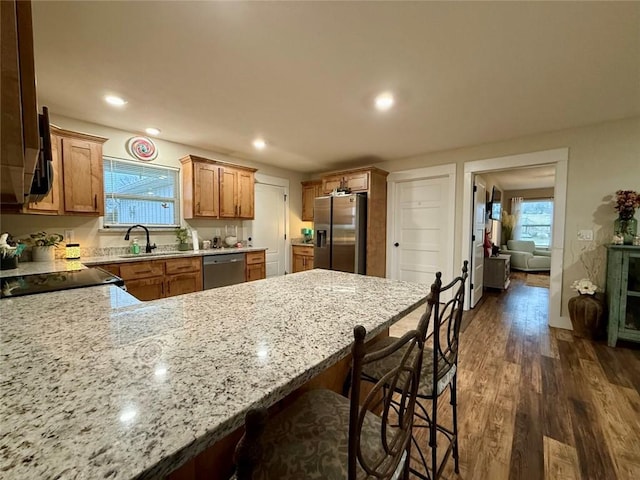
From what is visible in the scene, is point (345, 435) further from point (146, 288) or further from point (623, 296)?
point (623, 296)

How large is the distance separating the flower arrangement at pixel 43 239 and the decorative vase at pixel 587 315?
5.54 meters

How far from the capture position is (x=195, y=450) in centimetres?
44

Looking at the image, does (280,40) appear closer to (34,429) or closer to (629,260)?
(34,429)

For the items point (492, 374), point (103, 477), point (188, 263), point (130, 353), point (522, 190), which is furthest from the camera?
point (522, 190)

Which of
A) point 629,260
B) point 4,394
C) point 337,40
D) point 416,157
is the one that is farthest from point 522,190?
point 4,394

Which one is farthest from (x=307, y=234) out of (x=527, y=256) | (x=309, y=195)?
(x=527, y=256)

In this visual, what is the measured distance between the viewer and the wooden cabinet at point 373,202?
167 inches

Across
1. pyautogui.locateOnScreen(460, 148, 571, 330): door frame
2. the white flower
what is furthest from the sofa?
the white flower

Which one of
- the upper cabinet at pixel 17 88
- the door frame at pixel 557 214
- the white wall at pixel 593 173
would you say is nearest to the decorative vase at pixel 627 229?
the white wall at pixel 593 173

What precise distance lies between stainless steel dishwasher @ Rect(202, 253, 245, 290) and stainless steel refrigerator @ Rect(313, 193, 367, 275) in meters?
1.44

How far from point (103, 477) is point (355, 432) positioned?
458 mm

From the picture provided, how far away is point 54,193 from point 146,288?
1.25 m

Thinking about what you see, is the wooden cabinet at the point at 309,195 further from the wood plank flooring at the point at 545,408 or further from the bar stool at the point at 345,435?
the bar stool at the point at 345,435

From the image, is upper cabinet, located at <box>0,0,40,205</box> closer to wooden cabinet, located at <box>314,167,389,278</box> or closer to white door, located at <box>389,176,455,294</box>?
wooden cabinet, located at <box>314,167,389,278</box>
